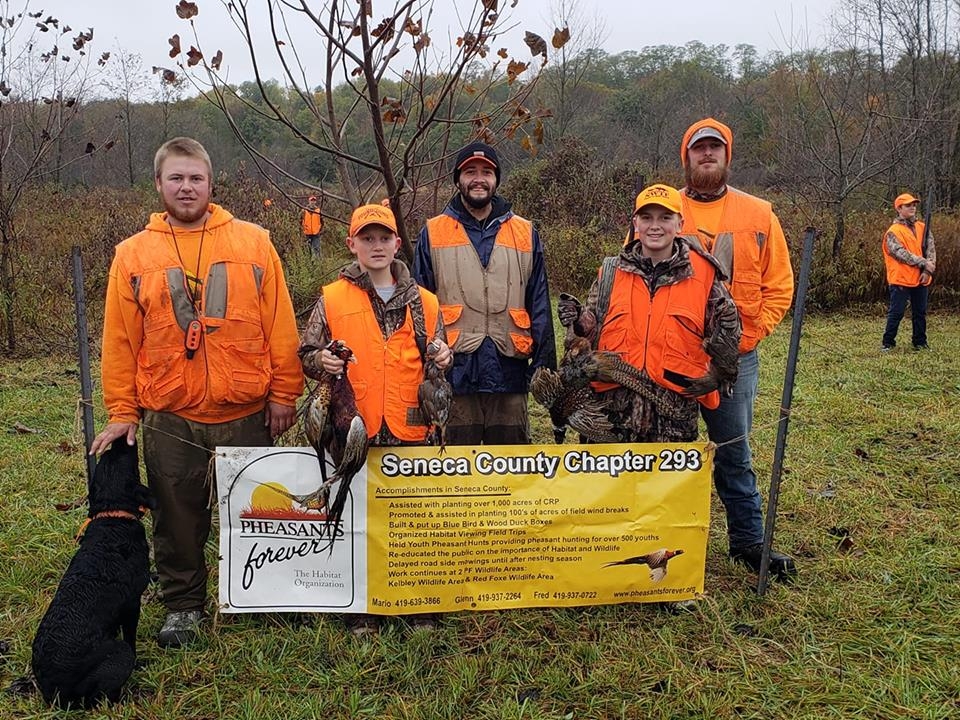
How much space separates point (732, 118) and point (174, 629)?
1331 inches

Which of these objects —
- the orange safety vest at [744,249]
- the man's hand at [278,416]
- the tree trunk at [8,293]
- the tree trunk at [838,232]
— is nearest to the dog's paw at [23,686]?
the man's hand at [278,416]

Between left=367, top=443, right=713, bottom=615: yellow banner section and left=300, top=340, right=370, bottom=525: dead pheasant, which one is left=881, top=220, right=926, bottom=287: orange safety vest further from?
left=300, top=340, right=370, bottom=525: dead pheasant

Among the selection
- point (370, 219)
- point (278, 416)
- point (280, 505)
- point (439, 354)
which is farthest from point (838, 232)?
point (280, 505)

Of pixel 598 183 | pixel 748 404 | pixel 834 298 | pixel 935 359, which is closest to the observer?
pixel 748 404

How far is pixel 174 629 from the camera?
3.33 metres

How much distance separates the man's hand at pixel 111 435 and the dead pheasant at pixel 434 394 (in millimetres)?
1253

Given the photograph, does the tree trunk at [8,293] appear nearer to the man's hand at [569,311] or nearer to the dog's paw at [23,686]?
the dog's paw at [23,686]

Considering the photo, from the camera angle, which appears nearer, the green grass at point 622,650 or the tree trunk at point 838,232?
the green grass at point 622,650

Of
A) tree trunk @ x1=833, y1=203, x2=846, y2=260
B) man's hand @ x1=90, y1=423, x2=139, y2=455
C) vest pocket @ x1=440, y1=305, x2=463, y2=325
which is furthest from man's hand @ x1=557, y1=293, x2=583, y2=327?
tree trunk @ x1=833, y1=203, x2=846, y2=260

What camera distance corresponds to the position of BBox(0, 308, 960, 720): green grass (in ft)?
9.61

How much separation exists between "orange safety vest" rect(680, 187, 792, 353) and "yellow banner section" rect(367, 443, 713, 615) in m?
0.69

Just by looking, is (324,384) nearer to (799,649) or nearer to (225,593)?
(225,593)

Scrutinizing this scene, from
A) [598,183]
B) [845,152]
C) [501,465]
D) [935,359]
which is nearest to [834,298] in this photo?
[845,152]

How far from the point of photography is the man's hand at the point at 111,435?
3084mm
